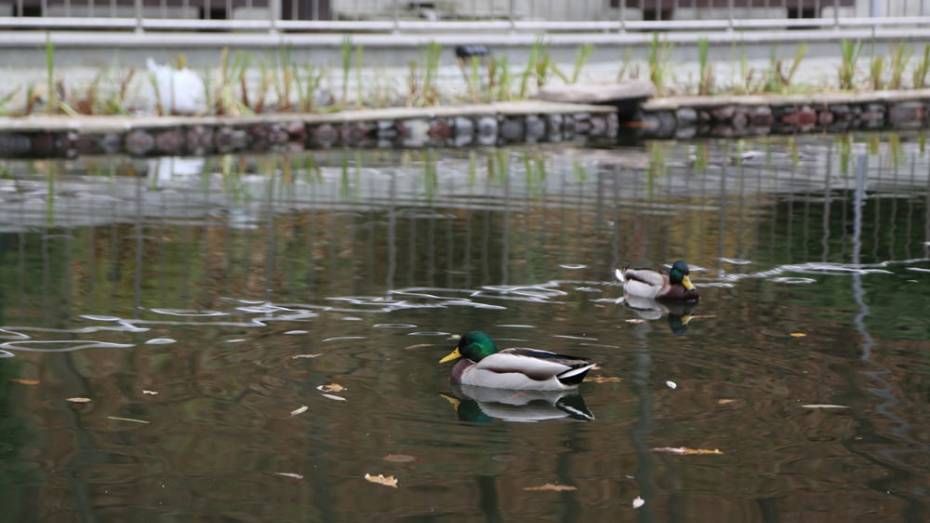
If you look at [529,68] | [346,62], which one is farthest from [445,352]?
[529,68]

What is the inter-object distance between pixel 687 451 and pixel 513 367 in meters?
1.41

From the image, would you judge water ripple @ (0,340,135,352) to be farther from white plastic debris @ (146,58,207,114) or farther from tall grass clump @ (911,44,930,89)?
tall grass clump @ (911,44,930,89)

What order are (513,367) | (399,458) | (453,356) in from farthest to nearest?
1. (453,356)
2. (513,367)
3. (399,458)

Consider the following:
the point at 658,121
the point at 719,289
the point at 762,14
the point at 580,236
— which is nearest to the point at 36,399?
the point at 719,289

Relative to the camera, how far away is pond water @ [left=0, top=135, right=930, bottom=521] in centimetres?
769

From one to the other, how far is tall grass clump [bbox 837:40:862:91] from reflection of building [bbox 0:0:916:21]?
0.95 metres

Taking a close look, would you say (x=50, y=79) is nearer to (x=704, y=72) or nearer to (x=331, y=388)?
(x=704, y=72)

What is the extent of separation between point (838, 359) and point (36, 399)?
4087 millimetres

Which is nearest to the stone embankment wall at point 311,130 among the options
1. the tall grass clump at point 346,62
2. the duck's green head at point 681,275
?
the tall grass clump at point 346,62

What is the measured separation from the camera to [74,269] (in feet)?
43.8

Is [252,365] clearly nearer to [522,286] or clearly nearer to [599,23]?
[522,286]

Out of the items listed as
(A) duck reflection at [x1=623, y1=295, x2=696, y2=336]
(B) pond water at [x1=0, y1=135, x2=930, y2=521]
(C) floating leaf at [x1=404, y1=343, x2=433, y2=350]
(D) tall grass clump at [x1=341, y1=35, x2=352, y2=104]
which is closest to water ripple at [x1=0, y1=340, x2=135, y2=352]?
(B) pond water at [x1=0, y1=135, x2=930, y2=521]

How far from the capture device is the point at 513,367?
946cm

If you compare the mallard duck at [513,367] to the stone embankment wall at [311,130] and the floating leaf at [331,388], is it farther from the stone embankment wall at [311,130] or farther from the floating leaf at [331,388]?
the stone embankment wall at [311,130]
